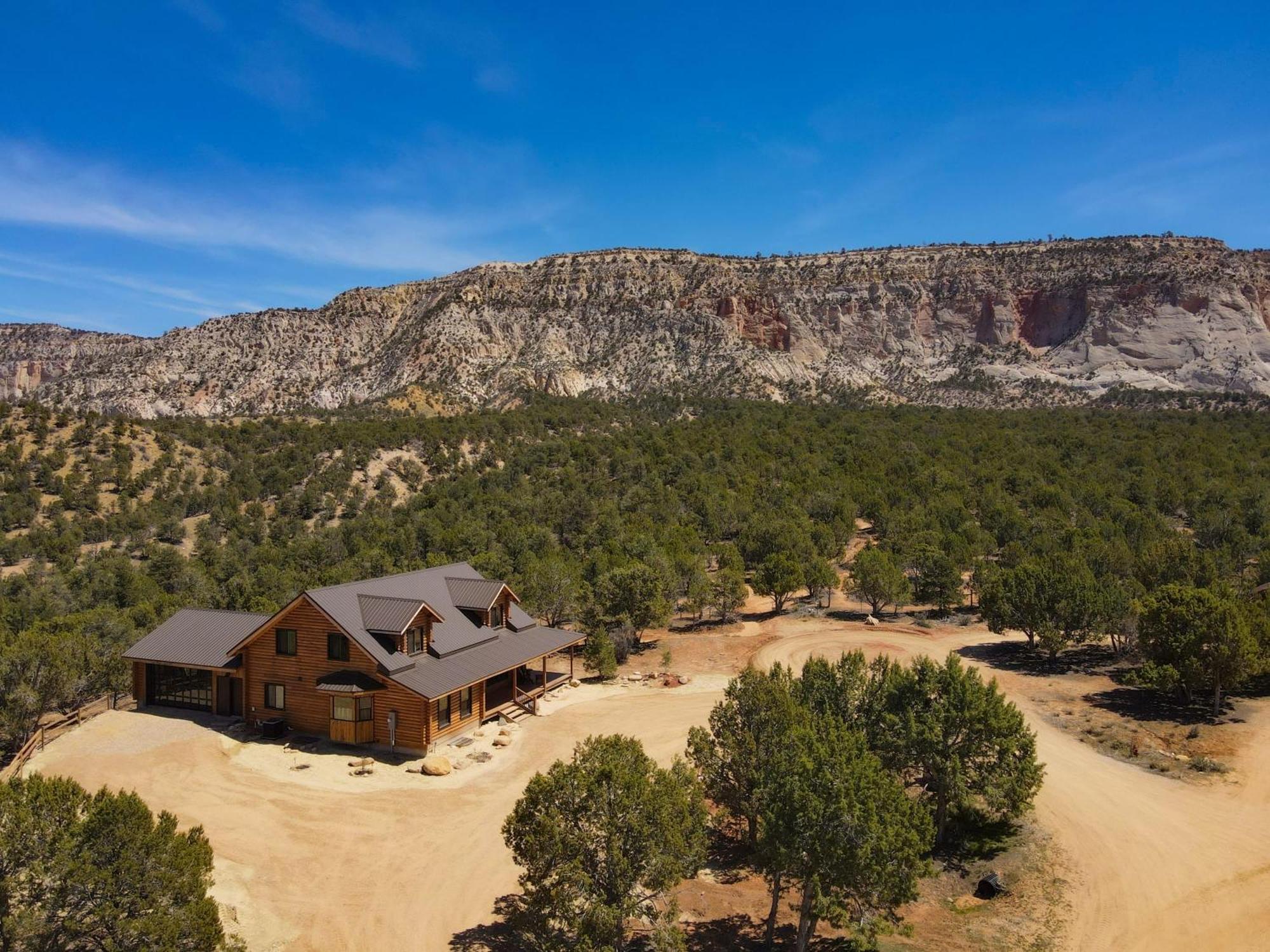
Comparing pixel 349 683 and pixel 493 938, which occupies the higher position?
pixel 349 683

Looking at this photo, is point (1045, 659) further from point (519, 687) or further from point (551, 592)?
point (519, 687)

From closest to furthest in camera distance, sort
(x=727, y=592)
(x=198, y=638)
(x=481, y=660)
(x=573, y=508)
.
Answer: (x=481, y=660)
(x=198, y=638)
(x=727, y=592)
(x=573, y=508)

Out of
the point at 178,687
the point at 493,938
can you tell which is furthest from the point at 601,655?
the point at 493,938

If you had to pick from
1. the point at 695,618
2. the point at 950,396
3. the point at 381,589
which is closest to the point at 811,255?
the point at 950,396

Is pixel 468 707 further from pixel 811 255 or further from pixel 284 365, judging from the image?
pixel 811 255

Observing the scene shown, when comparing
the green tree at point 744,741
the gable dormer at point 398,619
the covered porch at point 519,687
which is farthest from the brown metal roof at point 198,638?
the green tree at point 744,741
